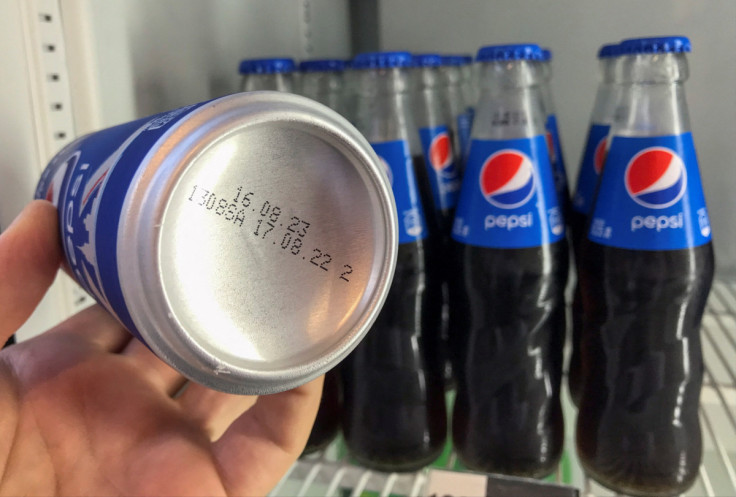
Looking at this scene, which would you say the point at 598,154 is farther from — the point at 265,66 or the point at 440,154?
the point at 265,66

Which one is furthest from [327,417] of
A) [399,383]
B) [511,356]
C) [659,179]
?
[659,179]

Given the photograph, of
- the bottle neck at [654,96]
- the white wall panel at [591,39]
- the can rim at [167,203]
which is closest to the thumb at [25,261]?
the can rim at [167,203]

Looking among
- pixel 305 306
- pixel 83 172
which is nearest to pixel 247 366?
pixel 305 306

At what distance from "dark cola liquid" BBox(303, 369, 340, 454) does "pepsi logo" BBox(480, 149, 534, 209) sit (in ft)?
1.01

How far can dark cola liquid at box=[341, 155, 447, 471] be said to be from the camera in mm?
646

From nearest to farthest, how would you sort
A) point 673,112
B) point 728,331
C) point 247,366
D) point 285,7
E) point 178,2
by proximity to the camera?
point 247,366
point 673,112
point 178,2
point 728,331
point 285,7

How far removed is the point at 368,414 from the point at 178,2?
537 mm

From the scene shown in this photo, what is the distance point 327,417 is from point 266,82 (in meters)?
0.43

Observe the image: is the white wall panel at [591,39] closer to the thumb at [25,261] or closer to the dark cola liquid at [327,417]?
the dark cola liquid at [327,417]

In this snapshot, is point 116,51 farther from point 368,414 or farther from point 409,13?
point 409,13

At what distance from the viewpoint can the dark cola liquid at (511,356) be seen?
0.61 meters

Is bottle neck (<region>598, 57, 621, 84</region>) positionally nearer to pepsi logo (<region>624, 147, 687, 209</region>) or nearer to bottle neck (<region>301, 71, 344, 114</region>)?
pepsi logo (<region>624, 147, 687, 209</region>)

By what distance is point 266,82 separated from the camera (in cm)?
73

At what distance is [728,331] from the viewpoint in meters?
0.86
